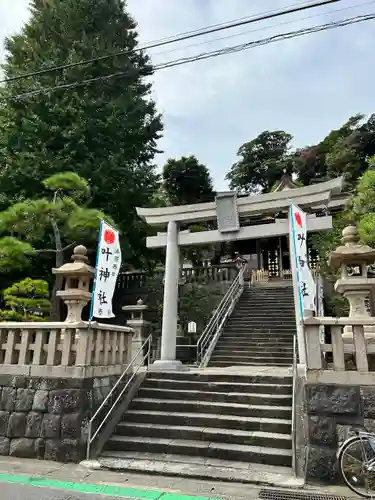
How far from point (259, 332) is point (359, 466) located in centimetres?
829

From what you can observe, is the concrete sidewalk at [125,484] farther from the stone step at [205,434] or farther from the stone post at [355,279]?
the stone post at [355,279]

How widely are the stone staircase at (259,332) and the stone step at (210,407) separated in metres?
4.01

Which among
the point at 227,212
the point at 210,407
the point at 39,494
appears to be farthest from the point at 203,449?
the point at 227,212

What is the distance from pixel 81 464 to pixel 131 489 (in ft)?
4.63

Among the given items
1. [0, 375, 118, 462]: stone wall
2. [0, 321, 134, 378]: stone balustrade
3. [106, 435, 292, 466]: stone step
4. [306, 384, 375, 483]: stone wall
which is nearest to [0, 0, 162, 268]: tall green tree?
[0, 321, 134, 378]: stone balustrade

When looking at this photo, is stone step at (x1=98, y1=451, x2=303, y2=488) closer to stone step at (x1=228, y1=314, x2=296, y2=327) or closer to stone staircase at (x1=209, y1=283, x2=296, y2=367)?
stone staircase at (x1=209, y1=283, x2=296, y2=367)

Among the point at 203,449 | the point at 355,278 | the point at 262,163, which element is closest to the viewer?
the point at 203,449

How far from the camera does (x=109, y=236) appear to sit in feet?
24.1

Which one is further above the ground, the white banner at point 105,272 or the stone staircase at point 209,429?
the white banner at point 105,272

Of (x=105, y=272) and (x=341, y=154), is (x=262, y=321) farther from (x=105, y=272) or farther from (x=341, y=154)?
(x=341, y=154)

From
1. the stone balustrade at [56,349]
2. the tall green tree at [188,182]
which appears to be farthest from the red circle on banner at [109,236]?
the tall green tree at [188,182]

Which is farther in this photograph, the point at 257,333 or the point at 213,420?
the point at 257,333

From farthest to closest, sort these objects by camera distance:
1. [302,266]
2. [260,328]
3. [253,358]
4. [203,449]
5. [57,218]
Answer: [260,328] → [57,218] → [253,358] → [302,266] → [203,449]

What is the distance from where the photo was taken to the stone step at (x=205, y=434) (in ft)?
19.0
